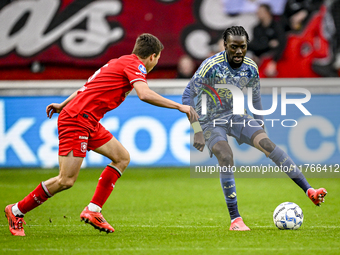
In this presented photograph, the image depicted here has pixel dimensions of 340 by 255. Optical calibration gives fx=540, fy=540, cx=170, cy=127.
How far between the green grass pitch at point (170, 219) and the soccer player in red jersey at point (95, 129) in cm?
26

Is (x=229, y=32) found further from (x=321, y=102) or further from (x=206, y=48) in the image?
(x=206, y=48)

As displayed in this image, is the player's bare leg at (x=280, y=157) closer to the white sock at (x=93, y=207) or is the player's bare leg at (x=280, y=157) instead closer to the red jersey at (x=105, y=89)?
the red jersey at (x=105, y=89)

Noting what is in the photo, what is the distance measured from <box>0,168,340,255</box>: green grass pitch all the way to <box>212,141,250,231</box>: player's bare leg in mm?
117

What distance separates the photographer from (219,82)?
18.7 feet

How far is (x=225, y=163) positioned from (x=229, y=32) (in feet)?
4.53

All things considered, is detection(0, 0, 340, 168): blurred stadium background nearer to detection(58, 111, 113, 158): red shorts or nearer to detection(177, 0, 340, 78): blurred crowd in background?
detection(177, 0, 340, 78): blurred crowd in background

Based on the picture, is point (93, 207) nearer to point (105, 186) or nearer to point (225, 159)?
point (105, 186)

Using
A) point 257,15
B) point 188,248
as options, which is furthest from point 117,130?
point 188,248

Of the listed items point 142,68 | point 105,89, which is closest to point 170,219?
point 105,89

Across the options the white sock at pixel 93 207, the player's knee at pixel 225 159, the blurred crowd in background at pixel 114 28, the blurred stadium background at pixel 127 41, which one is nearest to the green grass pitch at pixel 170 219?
the white sock at pixel 93 207

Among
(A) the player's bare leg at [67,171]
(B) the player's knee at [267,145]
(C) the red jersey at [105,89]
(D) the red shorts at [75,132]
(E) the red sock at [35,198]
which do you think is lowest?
(E) the red sock at [35,198]

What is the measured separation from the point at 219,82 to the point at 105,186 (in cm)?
161

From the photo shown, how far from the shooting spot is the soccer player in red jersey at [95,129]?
501cm

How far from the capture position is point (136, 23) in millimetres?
13094
